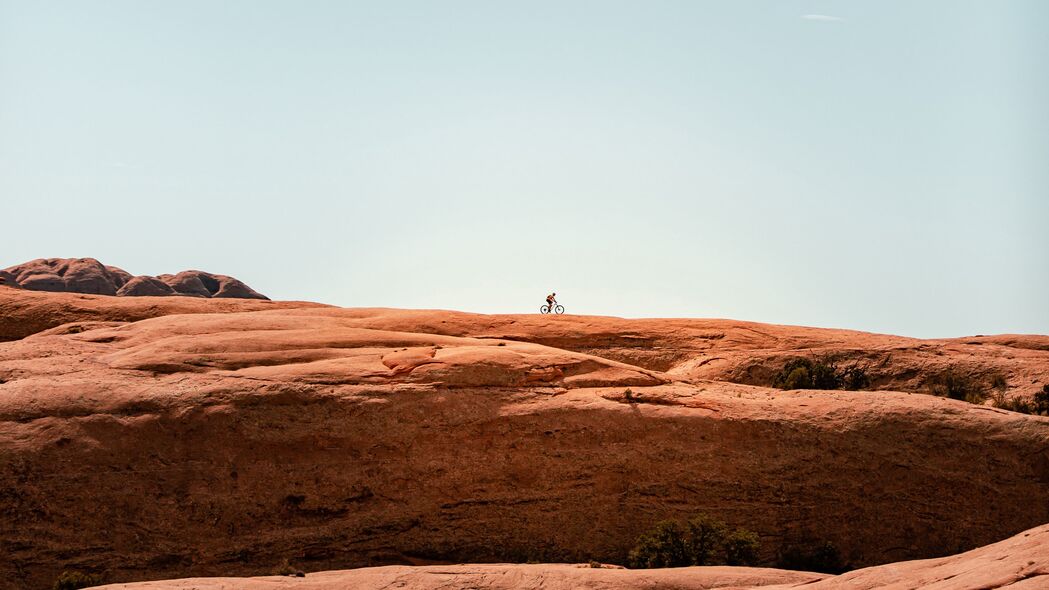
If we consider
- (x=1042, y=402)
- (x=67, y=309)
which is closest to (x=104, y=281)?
(x=67, y=309)

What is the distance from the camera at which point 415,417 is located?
28562 mm

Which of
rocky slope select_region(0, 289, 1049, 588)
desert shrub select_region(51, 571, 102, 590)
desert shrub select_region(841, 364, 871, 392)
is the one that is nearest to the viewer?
desert shrub select_region(51, 571, 102, 590)

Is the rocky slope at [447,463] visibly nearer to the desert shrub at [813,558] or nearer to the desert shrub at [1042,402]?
the desert shrub at [813,558]

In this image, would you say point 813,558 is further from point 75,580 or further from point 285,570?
point 75,580

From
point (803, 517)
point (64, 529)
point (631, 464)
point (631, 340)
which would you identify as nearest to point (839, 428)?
point (803, 517)

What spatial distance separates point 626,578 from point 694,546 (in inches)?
189

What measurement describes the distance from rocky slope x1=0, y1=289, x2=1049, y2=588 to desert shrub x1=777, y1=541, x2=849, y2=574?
0.19 metres

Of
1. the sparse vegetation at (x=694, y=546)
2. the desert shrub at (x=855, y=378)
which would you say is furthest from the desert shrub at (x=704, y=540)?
the desert shrub at (x=855, y=378)

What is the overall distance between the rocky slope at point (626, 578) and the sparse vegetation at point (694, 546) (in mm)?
2897

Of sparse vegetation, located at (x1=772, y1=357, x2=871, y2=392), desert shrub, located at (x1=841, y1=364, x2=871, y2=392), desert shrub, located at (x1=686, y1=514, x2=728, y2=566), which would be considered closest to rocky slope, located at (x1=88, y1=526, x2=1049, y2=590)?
desert shrub, located at (x1=686, y1=514, x2=728, y2=566)

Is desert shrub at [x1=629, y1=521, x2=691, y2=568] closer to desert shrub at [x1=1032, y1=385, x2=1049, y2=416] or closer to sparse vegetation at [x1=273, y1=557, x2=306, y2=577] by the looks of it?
sparse vegetation at [x1=273, y1=557, x2=306, y2=577]

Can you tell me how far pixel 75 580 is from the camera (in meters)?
25.8

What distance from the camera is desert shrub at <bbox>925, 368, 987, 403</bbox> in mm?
35969

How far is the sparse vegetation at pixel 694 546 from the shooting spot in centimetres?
2647
